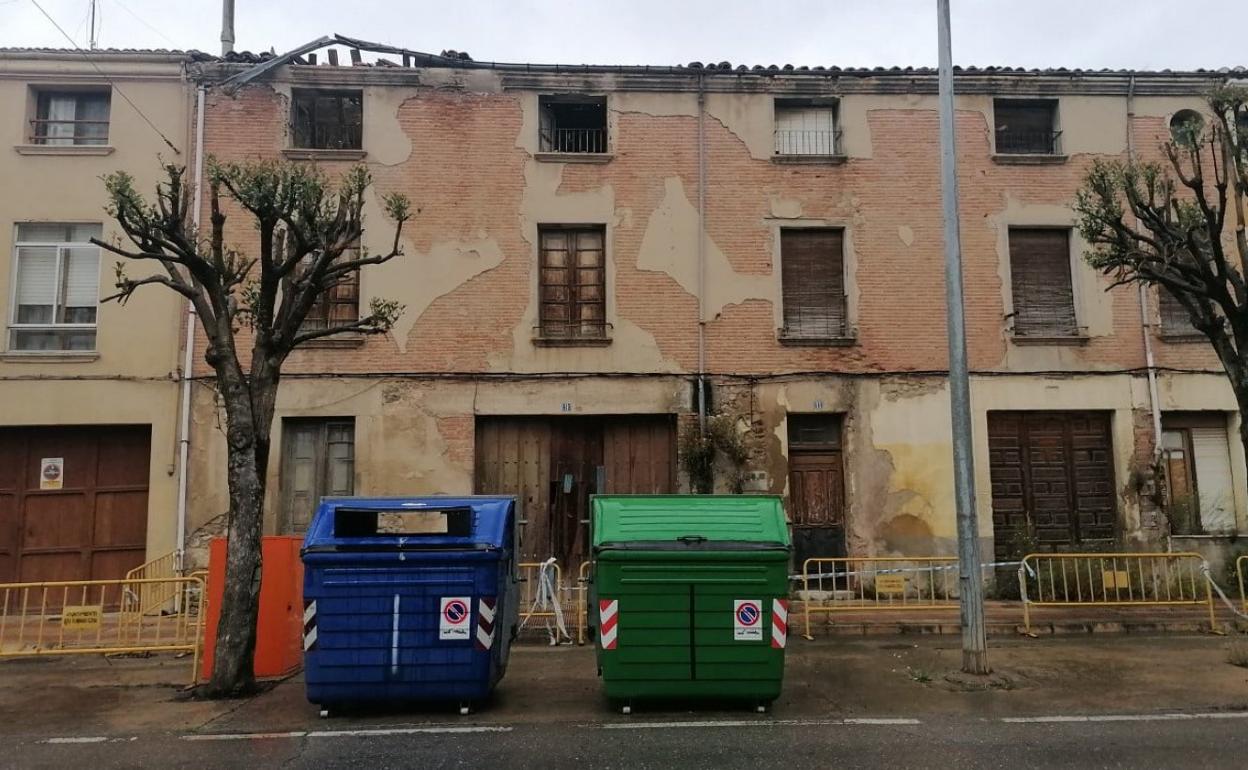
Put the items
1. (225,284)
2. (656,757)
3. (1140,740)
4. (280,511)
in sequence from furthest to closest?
(280,511) → (225,284) → (1140,740) → (656,757)

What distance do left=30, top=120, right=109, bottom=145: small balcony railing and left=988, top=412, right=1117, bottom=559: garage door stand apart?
47.5 feet

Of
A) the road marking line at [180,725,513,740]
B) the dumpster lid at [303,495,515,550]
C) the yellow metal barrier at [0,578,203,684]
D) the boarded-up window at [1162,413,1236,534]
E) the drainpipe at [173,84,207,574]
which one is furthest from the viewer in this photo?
the boarded-up window at [1162,413,1236,534]

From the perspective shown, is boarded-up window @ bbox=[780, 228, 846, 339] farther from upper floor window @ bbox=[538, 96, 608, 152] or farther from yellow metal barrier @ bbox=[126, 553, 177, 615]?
yellow metal barrier @ bbox=[126, 553, 177, 615]

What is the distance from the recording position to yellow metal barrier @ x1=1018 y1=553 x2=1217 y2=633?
10570 millimetres

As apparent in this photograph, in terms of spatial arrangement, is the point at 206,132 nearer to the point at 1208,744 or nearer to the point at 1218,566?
the point at 1208,744

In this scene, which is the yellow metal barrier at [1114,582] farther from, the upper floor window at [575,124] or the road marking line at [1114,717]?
the upper floor window at [575,124]

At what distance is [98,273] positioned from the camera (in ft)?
42.0

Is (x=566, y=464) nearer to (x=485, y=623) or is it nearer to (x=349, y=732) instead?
(x=485, y=623)

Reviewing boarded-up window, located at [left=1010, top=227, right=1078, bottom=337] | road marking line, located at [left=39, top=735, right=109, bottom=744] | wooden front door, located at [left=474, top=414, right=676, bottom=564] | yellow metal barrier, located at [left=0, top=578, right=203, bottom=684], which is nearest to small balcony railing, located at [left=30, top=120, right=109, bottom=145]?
yellow metal barrier, located at [left=0, top=578, right=203, bottom=684]

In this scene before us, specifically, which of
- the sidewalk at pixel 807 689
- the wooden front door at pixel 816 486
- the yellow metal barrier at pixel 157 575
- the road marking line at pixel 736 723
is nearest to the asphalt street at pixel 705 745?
the road marking line at pixel 736 723

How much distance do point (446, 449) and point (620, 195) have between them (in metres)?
4.79

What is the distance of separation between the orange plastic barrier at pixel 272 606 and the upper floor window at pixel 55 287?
6385 mm

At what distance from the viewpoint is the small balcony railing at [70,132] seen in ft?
42.7

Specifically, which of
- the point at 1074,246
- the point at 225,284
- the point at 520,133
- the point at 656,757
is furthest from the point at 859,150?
the point at 656,757
